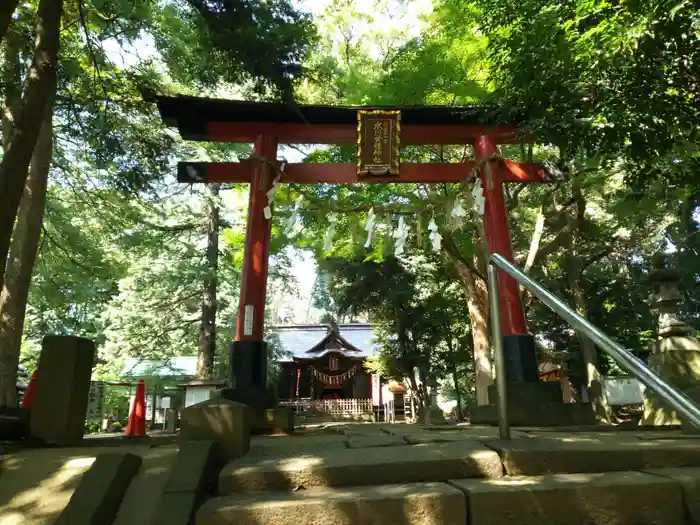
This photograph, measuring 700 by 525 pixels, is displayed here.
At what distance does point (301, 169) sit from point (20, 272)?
14.8 feet

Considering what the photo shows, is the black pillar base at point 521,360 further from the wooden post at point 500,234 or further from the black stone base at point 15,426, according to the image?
the black stone base at point 15,426

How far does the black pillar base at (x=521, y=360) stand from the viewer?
695 centimetres

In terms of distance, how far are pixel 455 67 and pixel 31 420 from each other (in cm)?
982

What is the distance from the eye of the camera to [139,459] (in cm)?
284

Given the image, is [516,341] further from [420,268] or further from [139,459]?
[420,268]

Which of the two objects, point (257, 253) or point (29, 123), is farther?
point (257, 253)

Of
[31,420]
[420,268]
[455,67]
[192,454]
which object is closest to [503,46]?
[455,67]

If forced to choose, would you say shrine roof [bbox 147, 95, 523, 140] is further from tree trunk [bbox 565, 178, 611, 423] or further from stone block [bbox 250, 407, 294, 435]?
tree trunk [bbox 565, 178, 611, 423]

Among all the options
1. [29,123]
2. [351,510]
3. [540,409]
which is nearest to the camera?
[351,510]

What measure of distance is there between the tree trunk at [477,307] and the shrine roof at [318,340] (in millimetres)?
12622

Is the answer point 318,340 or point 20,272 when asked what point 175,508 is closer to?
point 20,272

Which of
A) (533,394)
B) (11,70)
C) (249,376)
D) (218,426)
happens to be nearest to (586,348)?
(533,394)

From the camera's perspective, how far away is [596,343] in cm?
221

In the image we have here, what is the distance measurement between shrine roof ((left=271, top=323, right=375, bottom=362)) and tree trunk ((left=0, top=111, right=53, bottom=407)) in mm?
17650
